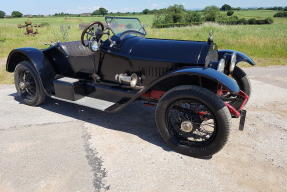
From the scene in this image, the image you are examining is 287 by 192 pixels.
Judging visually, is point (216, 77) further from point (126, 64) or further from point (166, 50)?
point (126, 64)

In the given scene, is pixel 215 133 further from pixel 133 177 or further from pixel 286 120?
pixel 286 120

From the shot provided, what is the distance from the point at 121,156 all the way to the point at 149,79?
1349 millimetres

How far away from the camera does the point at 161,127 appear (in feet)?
11.7

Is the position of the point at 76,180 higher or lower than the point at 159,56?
lower

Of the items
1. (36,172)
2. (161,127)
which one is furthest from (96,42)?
(36,172)

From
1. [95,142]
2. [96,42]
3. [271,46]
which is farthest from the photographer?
[271,46]

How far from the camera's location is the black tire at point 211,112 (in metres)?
3.11

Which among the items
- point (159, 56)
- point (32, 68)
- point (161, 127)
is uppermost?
point (159, 56)

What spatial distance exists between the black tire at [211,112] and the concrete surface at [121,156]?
0.14 m

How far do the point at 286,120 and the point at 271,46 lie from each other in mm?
9083

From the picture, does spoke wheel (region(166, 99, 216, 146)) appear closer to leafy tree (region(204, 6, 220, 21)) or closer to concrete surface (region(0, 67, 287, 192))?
concrete surface (region(0, 67, 287, 192))

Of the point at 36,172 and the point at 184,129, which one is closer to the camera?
the point at 36,172

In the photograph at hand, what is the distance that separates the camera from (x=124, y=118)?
463cm

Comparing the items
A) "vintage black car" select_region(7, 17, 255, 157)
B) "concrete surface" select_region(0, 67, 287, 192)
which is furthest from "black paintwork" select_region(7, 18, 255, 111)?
"concrete surface" select_region(0, 67, 287, 192)
